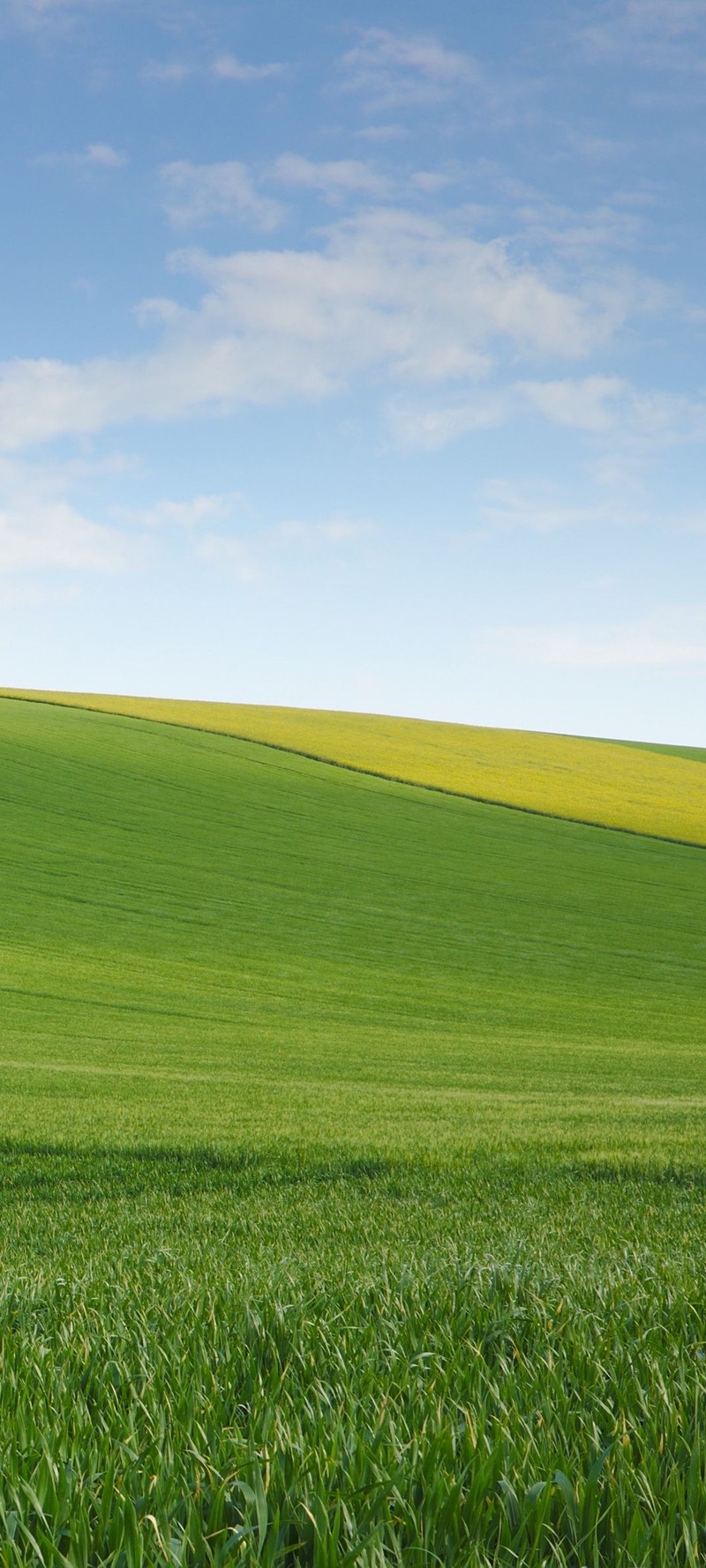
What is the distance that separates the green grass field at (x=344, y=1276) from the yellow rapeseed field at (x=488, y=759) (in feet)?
99.0

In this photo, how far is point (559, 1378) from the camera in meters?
2.19

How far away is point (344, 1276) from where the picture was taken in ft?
11.0

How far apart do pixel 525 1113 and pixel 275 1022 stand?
11.9m

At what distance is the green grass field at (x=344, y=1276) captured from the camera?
164 cm

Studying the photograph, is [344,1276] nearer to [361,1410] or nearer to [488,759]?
[361,1410]

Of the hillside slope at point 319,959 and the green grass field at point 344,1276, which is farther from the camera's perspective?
the hillside slope at point 319,959

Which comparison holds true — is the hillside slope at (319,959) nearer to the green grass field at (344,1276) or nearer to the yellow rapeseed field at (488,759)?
the green grass field at (344,1276)

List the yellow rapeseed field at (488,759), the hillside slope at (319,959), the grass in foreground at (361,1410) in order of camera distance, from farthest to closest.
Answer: the yellow rapeseed field at (488,759)
the hillside slope at (319,959)
the grass in foreground at (361,1410)

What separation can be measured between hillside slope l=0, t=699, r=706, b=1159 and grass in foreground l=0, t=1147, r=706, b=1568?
599 cm

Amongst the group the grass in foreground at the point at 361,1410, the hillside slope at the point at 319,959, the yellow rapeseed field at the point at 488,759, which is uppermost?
the yellow rapeseed field at the point at 488,759

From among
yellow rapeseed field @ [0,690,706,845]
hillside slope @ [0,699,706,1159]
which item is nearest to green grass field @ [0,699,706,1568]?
hillside slope @ [0,699,706,1159]

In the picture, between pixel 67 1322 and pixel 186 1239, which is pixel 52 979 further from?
pixel 67 1322

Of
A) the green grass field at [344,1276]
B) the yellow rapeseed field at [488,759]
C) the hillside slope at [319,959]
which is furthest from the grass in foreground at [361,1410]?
the yellow rapeseed field at [488,759]

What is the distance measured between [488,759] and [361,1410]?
222 feet
